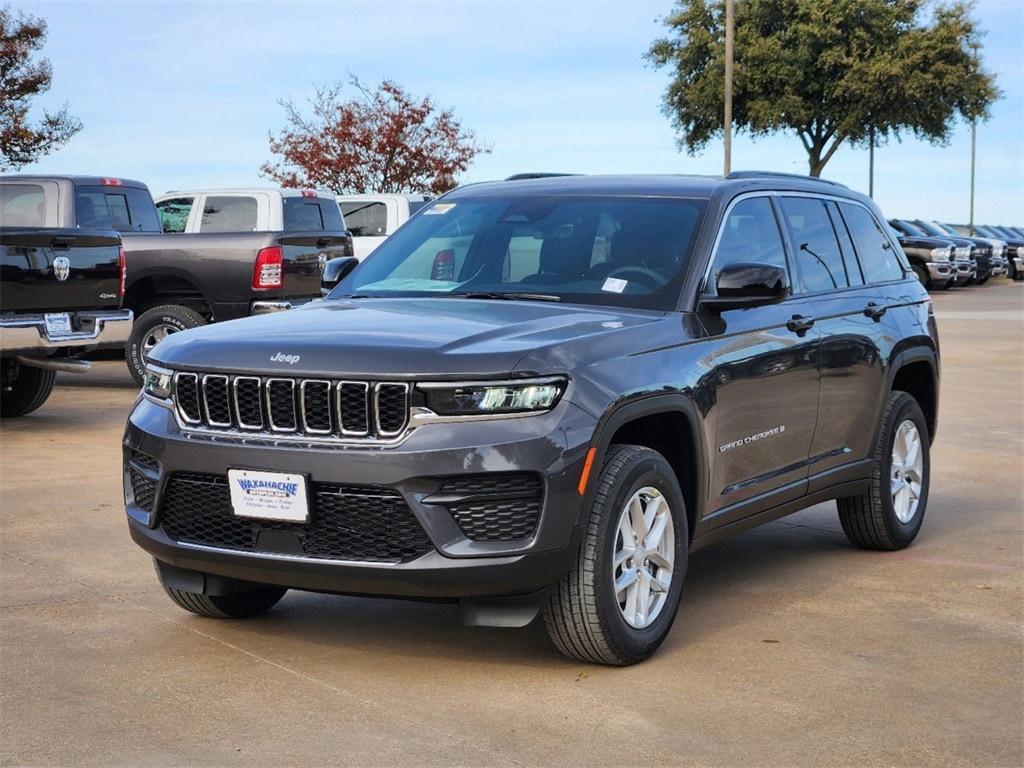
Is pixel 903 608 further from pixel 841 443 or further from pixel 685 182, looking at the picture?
pixel 685 182

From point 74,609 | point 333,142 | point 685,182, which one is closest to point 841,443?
point 685,182

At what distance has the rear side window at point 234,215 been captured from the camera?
16.2 metres

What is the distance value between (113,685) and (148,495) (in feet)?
2.28

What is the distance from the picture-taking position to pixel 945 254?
135 feet

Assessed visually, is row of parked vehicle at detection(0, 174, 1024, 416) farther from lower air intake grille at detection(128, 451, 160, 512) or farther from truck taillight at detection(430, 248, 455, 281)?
lower air intake grille at detection(128, 451, 160, 512)

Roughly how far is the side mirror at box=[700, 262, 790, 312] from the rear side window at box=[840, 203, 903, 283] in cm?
172

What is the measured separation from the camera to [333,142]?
141ft

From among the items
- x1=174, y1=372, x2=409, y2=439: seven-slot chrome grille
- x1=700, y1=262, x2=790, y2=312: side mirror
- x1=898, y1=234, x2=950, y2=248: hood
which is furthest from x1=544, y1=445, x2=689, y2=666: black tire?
x1=898, y1=234, x2=950, y2=248: hood

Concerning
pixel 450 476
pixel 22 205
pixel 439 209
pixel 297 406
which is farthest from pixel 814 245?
pixel 22 205

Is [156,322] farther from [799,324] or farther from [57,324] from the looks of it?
[799,324]

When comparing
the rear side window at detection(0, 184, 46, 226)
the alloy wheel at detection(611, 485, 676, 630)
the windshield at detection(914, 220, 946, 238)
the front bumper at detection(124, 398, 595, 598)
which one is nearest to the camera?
the front bumper at detection(124, 398, 595, 598)

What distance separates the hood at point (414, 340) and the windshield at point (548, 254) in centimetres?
21

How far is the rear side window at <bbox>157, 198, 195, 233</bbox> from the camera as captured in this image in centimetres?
1662

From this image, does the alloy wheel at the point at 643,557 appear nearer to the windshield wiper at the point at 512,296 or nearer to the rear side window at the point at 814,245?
the windshield wiper at the point at 512,296
